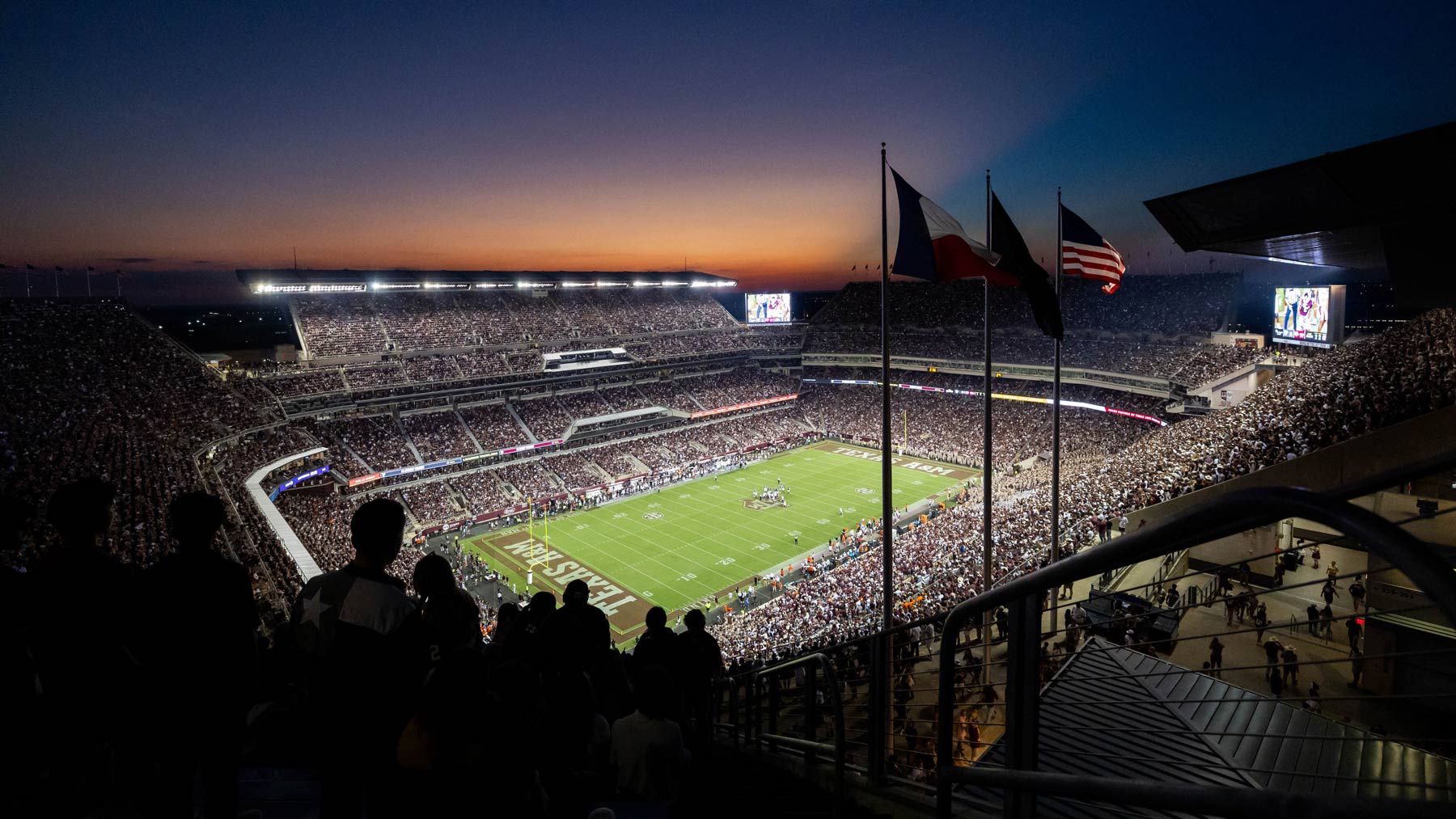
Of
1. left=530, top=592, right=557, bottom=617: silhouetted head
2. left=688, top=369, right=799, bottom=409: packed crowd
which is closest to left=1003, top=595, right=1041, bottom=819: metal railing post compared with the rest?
left=530, top=592, right=557, bottom=617: silhouetted head

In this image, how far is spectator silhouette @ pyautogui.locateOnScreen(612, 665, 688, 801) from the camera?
4.04m

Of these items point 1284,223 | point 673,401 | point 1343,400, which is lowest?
point 673,401

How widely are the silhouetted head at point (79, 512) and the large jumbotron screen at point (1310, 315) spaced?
42752mm

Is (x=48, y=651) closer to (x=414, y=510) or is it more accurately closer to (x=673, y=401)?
(x=414, y=510)

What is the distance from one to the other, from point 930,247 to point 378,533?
9.69m

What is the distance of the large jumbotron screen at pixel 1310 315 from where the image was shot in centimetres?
3303

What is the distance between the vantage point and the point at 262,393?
124 ft

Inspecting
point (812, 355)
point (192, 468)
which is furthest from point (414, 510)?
point (812, 355)

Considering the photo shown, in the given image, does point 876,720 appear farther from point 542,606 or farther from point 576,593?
point 542,606

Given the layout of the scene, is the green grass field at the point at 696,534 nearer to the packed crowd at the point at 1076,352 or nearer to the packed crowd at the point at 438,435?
the packed crowd at the point at 438,435

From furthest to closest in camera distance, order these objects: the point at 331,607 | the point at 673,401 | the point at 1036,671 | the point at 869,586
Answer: the point at 673,401 → the point at 869,586 → the point at 331,607 → the point at 1036,671

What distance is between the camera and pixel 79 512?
373 cm

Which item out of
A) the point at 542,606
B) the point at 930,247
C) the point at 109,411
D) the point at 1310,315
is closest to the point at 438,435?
the point at 109,411

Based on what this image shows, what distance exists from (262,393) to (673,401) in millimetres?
28667
